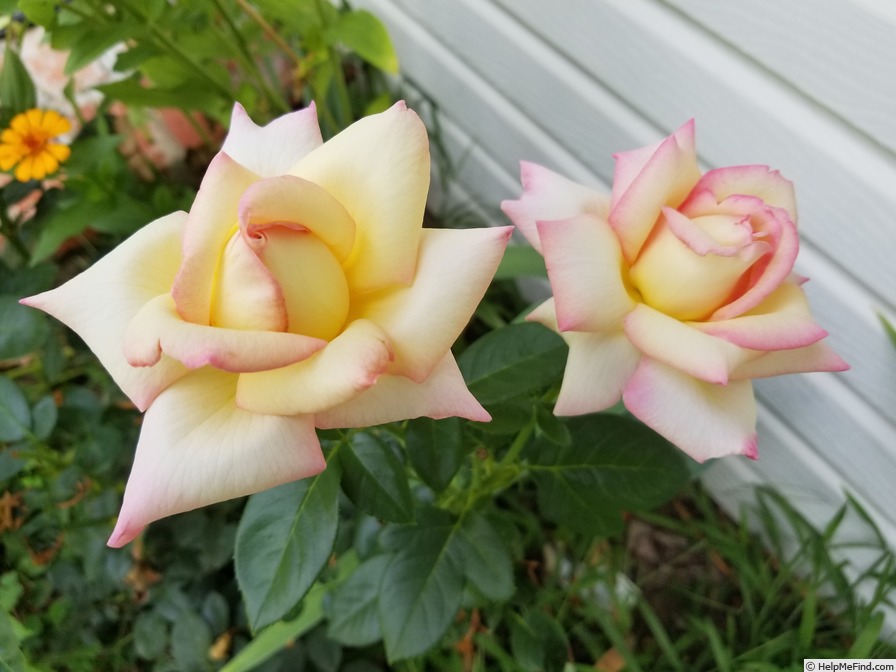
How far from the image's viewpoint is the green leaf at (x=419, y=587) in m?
0.60

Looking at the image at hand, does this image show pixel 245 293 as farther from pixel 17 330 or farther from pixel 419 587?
pixel 17 330

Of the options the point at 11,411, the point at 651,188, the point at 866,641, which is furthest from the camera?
the point at 866,641

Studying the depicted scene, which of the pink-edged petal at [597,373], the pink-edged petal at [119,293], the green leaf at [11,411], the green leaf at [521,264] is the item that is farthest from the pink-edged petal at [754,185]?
the green leaf at [11,411]

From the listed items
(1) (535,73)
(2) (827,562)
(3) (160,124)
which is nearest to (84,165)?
(3) (160,124)

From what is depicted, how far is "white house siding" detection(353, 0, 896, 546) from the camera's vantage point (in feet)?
1.85

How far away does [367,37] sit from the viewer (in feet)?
2.98

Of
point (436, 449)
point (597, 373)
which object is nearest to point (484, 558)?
point (436, 449)

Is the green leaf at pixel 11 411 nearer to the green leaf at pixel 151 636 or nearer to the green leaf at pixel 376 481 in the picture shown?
the green leaf at pixel 151 636

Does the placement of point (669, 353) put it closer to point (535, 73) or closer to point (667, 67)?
A: point (667, 67)

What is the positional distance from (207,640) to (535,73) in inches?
33.8

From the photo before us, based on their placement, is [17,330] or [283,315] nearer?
[283,315]

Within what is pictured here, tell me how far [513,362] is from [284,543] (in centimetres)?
22

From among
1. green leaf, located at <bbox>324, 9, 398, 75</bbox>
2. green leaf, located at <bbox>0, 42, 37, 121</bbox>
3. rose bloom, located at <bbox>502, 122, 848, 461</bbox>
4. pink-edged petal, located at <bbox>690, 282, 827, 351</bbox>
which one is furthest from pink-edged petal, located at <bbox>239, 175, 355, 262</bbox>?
green leaf, located at <bbox>0, 42, 37, 121</bbox>

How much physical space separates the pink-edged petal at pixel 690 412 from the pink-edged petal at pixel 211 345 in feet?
0.63
